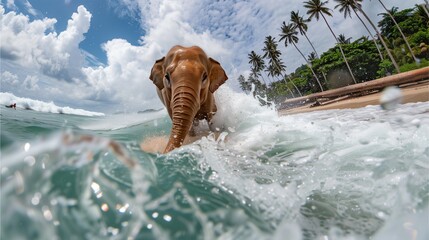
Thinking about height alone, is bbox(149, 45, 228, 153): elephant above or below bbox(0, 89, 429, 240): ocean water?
above

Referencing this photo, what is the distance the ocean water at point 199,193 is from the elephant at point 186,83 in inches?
27.0

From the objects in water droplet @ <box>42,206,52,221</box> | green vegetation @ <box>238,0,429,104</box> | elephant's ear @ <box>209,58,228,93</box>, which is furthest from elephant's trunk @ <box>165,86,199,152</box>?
green vegetation @ <box>238,0,429,104</box>

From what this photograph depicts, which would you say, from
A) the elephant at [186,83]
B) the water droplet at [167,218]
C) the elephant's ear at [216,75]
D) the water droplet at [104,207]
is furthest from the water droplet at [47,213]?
the elephant's ear at [216,75]

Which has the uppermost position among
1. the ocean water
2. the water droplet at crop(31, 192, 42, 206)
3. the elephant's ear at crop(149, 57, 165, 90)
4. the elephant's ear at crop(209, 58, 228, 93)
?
the elephant's ear at crop(149, 57, 165, 90)

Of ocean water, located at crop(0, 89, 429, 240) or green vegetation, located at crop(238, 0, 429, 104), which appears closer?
ocean water, located at crop(0, 89, 429, 240)

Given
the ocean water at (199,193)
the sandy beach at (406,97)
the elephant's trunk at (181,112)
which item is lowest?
the sandy beach at (406,97)

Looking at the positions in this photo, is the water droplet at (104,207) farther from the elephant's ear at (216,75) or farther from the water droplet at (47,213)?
the elephant's ear at (216,75)

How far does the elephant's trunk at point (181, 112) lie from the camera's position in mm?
3487

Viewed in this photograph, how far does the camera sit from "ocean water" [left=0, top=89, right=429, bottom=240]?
115 cm

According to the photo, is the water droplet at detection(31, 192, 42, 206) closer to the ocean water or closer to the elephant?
the ocean water

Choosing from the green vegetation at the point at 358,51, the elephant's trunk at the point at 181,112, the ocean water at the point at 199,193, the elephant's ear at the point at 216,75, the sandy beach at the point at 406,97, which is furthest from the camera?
the green vegetation at the point at 358,51

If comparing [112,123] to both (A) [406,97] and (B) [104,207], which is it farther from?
(B) [104,207]

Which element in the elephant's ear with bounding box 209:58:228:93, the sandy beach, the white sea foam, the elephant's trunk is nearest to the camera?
the elephant's trunk

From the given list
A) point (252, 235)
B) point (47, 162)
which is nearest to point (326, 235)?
point (252, 235)
